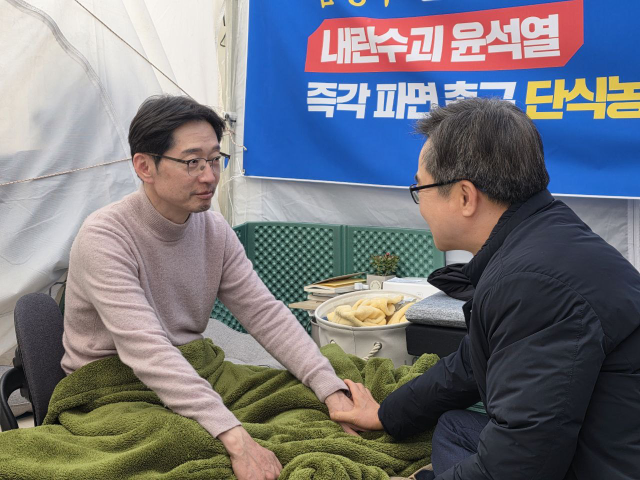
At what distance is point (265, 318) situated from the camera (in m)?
2.03

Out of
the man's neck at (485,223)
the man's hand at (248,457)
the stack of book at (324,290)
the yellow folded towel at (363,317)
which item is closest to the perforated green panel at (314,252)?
the stack of book at (324,290)

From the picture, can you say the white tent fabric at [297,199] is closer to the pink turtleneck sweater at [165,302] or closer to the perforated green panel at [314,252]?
the perforated green panel at [314,252]

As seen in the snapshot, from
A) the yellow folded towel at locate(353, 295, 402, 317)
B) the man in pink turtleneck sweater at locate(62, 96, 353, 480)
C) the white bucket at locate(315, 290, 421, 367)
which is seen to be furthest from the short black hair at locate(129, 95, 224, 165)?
the yellow folded towel at locate(353, 295, 402, 317)

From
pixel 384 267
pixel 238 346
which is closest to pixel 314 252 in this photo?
pixel 384 267

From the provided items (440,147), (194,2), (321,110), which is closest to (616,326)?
(440,147)

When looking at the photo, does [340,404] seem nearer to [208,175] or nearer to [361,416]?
[361,416]

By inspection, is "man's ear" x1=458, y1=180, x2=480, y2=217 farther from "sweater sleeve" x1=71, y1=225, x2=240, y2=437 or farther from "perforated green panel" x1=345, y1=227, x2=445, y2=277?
"perforated green panel" x1=345, y1=227, x2=445, y2=277

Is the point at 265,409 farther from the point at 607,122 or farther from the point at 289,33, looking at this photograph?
the point at 289,33

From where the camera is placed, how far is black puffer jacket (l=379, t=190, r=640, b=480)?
1034 millimetres

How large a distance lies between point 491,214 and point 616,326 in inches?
12.3

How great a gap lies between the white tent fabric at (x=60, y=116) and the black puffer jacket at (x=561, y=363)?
7.35 ft

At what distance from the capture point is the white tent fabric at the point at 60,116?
9.36 feet

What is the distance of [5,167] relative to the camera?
9.32 feet

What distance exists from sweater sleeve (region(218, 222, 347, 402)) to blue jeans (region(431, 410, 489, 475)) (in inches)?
14.9
